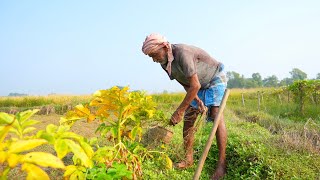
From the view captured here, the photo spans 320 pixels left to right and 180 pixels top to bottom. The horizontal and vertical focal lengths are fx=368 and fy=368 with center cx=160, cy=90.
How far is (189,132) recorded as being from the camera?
345 cm

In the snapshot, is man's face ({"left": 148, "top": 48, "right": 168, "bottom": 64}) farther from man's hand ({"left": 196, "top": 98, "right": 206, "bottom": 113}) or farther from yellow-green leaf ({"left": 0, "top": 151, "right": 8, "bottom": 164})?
yellow-green leaf ({"left": 0, "top": 151, "right": 8, "bottom": 164})

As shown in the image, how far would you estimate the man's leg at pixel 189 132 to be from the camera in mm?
3504

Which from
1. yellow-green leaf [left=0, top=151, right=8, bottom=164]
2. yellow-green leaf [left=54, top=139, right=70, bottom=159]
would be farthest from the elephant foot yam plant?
yellow-green leaf [left=0, top=151, right=8, bottom=164]

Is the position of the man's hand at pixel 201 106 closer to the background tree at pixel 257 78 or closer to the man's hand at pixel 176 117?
A: the man's hand at pixel 176 117

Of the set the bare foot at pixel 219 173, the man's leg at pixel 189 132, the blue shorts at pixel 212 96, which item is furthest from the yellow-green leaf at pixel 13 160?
the bare foot at pixel 219 173

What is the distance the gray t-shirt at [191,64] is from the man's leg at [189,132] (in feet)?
0.97

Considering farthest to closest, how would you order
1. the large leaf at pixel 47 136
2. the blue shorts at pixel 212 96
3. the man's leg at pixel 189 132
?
the blue shorts at pixel 212 96
the man's leg at pixel 189 132
the large leaf at pixel 47 136

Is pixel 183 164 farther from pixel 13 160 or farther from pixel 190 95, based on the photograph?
pixel 13 160

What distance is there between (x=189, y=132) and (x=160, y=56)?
0.76 metres

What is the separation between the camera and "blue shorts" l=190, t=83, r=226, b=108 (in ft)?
12.0

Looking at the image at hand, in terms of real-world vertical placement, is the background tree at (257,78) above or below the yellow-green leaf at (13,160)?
above

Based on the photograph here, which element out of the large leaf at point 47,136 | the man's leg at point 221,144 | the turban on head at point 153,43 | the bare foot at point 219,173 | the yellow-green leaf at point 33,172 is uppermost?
the turban on head at point 153,43

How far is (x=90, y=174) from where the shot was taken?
2.48 meters

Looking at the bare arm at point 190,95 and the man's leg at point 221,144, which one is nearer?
the bare arm at point 190,95
